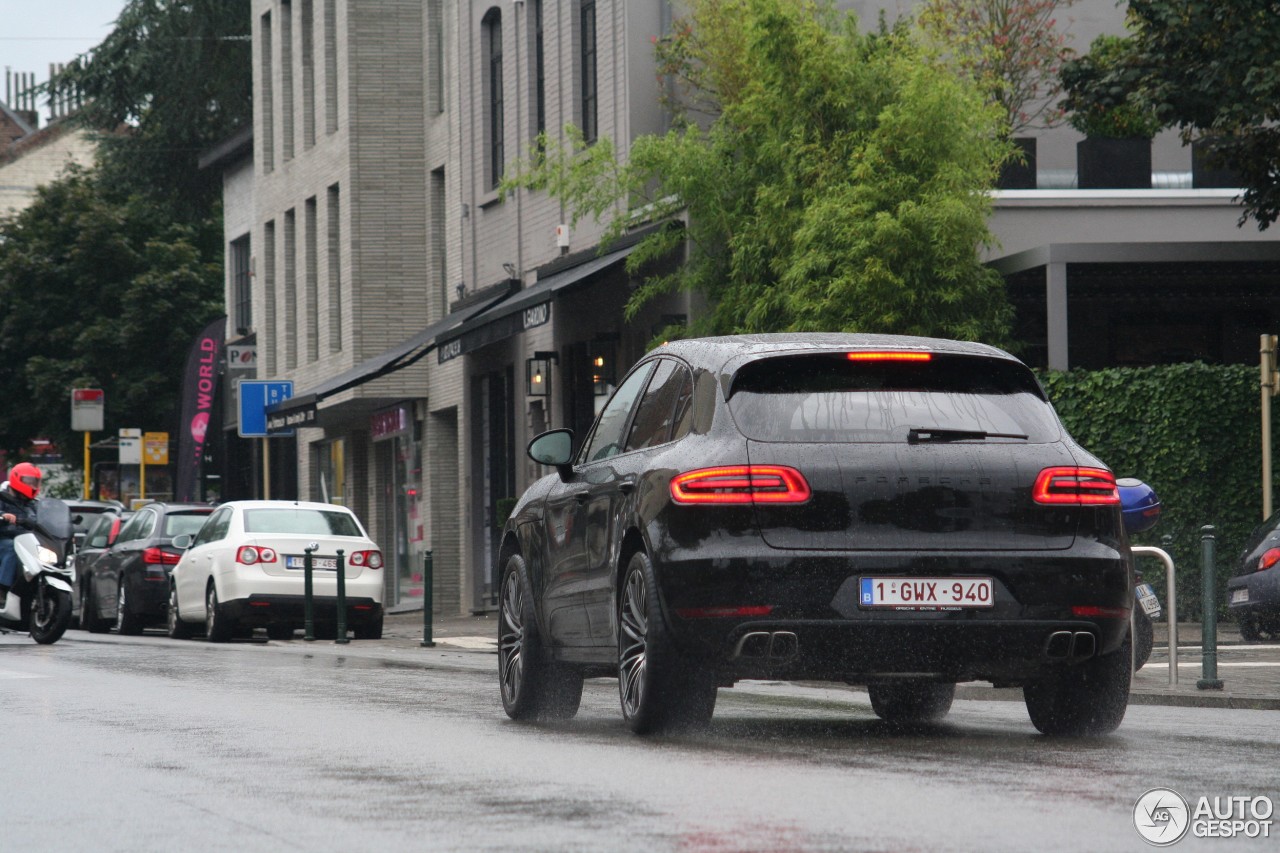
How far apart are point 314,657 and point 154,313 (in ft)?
143

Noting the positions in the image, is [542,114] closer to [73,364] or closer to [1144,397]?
[1144,397]

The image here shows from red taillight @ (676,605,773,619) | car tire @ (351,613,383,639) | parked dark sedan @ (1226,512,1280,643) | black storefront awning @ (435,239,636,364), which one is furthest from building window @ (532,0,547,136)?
red taillight @ (676,605,773,619)

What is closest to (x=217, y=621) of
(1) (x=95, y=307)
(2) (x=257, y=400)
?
(2) (x=257, y=400)

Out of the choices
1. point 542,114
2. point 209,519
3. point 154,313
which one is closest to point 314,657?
point 209,519

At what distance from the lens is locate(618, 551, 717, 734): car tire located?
9477 millimetres

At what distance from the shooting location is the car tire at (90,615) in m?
28.9

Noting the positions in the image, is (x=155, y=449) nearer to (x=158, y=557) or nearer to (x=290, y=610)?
(x=158, y=557)

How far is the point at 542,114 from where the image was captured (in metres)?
32.2

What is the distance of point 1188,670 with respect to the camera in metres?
15.6

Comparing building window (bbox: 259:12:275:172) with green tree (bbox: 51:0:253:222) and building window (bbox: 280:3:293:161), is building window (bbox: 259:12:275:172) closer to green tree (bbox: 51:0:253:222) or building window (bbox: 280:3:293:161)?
building window (bbox: 280:3:293:161)

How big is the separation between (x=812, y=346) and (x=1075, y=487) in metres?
1.22

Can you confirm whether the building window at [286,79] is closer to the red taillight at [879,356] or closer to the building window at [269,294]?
the building window at [269,294]

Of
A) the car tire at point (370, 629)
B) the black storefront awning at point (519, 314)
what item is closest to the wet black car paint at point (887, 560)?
the car tire at point (370, 629)

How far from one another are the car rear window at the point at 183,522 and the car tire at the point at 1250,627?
514 inches
